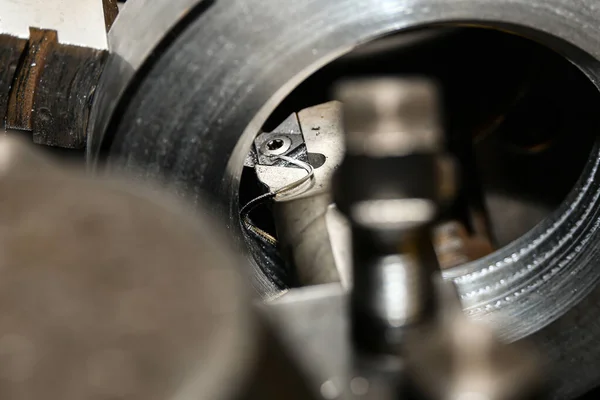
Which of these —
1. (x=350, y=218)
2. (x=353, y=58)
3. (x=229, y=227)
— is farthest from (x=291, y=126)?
(x=350, y=218)

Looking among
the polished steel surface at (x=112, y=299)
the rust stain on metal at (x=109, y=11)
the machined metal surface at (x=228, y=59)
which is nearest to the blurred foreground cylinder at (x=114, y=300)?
the polished steel surface at (x=112, y=299)

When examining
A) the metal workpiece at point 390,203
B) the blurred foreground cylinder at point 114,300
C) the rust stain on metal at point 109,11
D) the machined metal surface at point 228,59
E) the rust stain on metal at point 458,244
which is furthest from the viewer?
the rust stain on metal at point 458,244

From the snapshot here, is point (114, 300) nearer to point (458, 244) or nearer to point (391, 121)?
point (391, 121)

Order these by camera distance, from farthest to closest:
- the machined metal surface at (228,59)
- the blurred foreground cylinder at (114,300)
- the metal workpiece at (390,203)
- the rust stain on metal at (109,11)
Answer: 1. the rust stain on metal at (109,11)
2. the machined metal surface at (228,59)
3. the metal workpiece at (390,203)
4. the blurred foreground cylinder at (114,300)

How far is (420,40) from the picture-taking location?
1003 millimetres

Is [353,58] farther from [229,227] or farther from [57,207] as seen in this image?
[57,207]

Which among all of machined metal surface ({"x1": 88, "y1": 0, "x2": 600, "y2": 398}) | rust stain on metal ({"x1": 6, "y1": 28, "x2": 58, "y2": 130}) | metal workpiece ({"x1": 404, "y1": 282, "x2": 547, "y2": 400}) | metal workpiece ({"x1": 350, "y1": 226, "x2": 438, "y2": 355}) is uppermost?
rust stain on metal ({"x1": 6, "y1": 28, "x2": 58, "y2": 130})

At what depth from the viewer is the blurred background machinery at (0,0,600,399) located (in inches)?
17.8

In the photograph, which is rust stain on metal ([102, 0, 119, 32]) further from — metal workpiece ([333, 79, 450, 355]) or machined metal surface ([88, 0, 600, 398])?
metal workpiece ([333, 79, 450, 355])

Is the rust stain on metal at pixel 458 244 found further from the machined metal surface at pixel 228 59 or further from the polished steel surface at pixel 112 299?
the polished steel surface at pixel 112 299

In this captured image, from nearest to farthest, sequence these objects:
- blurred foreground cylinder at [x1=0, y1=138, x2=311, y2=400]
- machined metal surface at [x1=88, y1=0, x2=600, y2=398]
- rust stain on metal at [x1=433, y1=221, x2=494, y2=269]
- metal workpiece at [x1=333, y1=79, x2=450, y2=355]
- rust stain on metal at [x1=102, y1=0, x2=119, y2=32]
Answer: blurred foreground cylinder at [x1=0, y1=138, x2=311, y2=400], metal workpiece at [x1=333, y1=79, x2=450, y2=355], machined metal surface at [x1=88, y1=0, x2=600, y2=398], rust stain on metal at [x1=102, y1=0, x2=119, y2=32], rust stain on metal at [x1=433, y1=221, x2=494, y2=269]

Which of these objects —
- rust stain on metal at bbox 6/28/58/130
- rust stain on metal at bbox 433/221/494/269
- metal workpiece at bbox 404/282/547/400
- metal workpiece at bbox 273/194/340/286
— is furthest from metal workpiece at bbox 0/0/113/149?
rust stain on metal at bbox 433/221/494/269

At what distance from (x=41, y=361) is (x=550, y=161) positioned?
3.27ft

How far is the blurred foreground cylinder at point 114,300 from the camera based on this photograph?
27 cm
